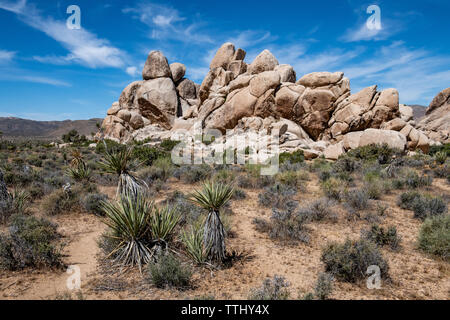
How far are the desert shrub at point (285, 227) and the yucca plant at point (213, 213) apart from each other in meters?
2.12

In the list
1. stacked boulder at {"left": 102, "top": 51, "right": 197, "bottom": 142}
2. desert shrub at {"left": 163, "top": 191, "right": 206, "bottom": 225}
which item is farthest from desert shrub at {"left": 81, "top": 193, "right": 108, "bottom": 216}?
stacked boulder at {"left": 102, "top": 51, "right": 197, "bottom": 142}

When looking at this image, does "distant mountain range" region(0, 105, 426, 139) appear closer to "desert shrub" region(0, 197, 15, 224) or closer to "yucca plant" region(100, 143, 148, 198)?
"desert shrub" region(0, 197, 15, 224)

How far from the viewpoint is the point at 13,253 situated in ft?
16.8

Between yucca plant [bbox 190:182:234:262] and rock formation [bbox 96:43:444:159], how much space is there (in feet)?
62.5

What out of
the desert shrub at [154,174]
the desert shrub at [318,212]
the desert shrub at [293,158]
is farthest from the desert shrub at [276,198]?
the desert shrub at [293,158]

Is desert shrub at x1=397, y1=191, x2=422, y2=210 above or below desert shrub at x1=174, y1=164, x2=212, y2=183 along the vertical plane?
below

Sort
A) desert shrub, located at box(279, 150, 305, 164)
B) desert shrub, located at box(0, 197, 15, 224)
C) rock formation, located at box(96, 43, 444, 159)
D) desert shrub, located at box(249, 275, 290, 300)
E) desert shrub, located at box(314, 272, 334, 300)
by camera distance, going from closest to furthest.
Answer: desert shrub, located at box(249, 275, 290, 300) → desert shrub, located at box(314, 272, 334, 300) → desert shrub, located at box(0, 197, 15, 224) → desert shrub, located at box(279, 150, 305, 164) → rock formation, located at box(96, 43, 444, 159)

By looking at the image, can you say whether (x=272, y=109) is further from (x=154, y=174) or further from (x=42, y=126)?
(x=42, y=126)

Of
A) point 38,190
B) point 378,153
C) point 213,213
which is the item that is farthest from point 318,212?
point 378,153

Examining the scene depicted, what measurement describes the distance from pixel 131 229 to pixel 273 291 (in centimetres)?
293

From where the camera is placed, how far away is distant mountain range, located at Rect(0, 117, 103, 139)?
9619cm

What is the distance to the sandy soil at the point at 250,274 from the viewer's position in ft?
14.3

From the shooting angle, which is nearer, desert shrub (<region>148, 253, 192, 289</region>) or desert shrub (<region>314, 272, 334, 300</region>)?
desert shrub (<region>314, 272, 334, 300</region>)

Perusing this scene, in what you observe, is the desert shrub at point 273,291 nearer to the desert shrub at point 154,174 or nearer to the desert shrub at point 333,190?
the desert shrub at point 333,190
